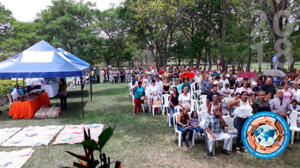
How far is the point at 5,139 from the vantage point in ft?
Result: 22.1

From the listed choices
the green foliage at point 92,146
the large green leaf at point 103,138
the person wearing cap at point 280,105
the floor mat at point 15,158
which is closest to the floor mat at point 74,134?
the floor mat at point 15,158

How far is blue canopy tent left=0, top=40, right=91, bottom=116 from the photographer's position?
28.9 ft

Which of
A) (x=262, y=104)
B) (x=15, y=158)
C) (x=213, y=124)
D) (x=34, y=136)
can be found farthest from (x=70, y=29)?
(x=262, y=104)

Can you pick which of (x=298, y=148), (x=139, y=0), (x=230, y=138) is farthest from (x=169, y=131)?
(x=139, y=0)

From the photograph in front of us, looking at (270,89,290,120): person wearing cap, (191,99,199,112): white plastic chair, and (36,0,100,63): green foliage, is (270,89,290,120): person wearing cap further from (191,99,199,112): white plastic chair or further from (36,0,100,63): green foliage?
(36,0,100,63): green foliage

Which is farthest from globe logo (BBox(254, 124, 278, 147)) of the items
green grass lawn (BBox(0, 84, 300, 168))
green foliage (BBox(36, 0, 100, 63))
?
green foliage (BBox(36, 0, 100, 63))

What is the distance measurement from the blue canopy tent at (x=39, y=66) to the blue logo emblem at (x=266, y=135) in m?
7.29

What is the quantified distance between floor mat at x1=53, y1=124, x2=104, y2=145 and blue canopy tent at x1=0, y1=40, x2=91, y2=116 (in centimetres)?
243

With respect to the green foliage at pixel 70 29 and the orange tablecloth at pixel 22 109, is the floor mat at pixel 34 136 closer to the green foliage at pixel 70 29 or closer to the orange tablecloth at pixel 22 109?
the orange tablecloth at pixel 22 109

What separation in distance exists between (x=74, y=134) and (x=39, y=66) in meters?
3.90

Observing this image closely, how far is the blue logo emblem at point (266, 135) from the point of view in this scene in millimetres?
3738

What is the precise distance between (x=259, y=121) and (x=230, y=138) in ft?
5.80

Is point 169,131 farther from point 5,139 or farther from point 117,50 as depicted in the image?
point 117,50

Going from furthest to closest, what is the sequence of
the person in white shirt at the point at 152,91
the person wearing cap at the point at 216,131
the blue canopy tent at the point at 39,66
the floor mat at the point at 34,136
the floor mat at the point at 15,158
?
1. the person in white shirt at the point at 152,91
2. the blue canopy tent at the point at 39,66
3. the floor mat at the point at 34,136
4. the person wearing cap at the point at 216,131
5. the floor mat at the point at 15,158
